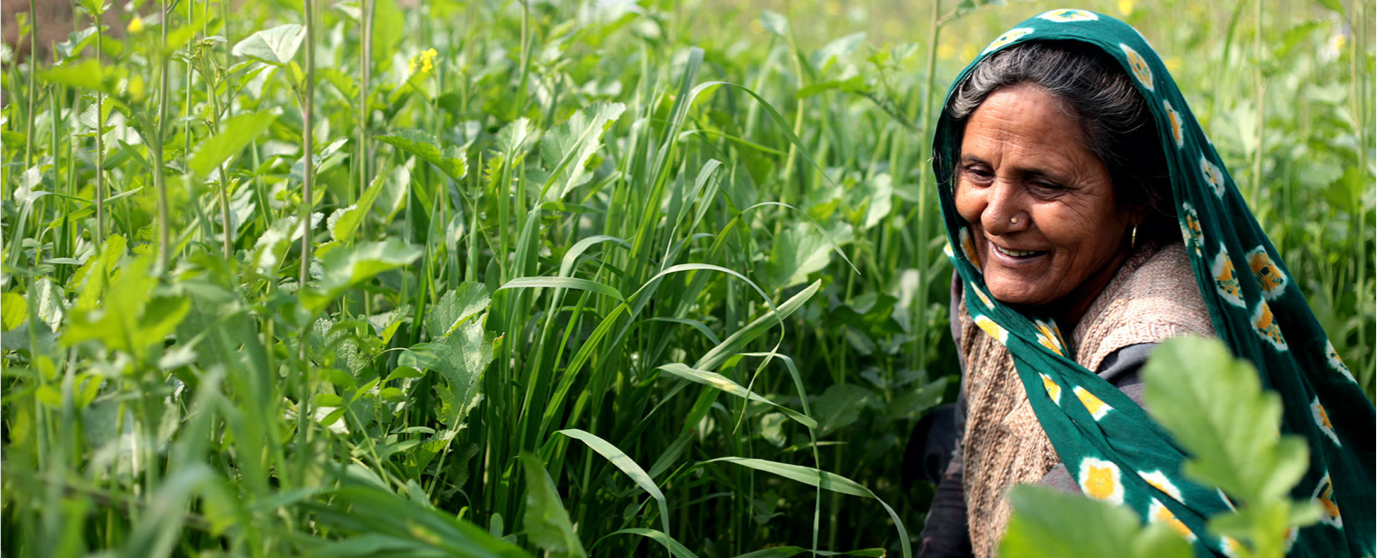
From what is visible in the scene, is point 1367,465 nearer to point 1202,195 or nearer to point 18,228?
point 1202,195

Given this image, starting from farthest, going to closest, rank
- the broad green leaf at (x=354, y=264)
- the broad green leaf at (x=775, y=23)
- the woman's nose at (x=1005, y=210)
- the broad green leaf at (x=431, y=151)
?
the broad green leaf at (x=775, y=23) < the woman's nose at (x=1005, y=210) < the broad green leaf at (x=431, y=151) < the broad green leaf at (x=354, y=264)

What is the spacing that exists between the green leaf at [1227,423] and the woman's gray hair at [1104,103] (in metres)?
0.84

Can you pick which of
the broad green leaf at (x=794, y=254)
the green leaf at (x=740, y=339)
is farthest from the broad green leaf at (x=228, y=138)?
the broad green leaf at (x=794, y=254)

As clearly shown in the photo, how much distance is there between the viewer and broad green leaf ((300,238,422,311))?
2.15ft

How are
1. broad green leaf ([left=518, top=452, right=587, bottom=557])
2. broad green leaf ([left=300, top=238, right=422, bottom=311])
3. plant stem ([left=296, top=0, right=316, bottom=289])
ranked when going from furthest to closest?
plant stem ([left=296, top=0, right=316, bottom=289]) → broad green leaf ([left=518, top=452, right=587, bottom=557]) → broad green leaf ([left=300, top=238, right=422, bottom=311])

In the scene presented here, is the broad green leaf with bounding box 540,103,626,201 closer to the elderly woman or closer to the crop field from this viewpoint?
the crop field

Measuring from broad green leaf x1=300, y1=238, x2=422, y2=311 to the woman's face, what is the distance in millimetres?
928

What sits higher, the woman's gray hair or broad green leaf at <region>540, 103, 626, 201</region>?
the woman's gray hair

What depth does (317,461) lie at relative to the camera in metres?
0.76

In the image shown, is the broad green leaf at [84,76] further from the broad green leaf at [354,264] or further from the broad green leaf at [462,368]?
the broad green leaf at [462,368]

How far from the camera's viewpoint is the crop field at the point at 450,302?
715mm

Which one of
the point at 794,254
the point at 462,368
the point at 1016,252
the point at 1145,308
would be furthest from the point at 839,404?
the point at 462,368

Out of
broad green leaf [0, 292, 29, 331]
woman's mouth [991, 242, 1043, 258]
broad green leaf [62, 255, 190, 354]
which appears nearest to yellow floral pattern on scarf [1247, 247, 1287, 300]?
woman's mouth [991, 242, 1043, 258]

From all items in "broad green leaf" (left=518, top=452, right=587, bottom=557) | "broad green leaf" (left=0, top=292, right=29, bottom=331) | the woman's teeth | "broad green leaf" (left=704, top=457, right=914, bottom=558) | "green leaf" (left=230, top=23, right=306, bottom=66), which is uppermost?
"green leaf" (left=230, top=23, right=306, bottom=66)
